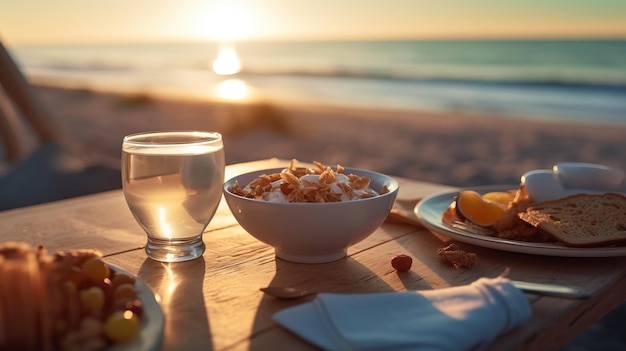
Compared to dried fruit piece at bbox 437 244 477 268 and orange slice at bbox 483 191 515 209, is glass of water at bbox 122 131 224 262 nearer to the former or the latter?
dried fruit piece at bbox 437 244 477 268

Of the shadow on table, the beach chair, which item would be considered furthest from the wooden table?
the beach chair

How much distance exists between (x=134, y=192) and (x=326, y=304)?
0.46 m

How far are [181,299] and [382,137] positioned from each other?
739 centimetres

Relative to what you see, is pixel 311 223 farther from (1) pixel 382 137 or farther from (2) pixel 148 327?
(1) pixel 382 137

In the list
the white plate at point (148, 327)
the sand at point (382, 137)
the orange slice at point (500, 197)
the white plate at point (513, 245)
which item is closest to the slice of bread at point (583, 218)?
the white plate at point (513, 245)

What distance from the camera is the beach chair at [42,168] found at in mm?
3832

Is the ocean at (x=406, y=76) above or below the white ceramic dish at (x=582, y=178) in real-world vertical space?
below

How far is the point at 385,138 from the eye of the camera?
820cm

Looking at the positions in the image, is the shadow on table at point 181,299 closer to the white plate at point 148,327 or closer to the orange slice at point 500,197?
the white plate at point 148,327

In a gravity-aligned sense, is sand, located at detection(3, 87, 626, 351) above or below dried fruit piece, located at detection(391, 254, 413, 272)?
below

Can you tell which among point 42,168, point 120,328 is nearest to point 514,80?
point 42,168

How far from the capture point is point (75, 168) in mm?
4250

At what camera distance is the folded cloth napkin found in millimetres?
821

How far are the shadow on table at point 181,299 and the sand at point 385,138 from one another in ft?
7.17
